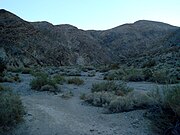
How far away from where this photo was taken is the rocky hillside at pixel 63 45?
52.9 meters

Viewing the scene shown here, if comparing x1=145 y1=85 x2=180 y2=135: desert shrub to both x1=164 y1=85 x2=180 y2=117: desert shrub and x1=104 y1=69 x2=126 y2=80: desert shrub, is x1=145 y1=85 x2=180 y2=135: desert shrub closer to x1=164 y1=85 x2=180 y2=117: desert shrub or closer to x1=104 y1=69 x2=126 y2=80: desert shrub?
x1=164 y1=85 x2=180 y2=117: desert shrub

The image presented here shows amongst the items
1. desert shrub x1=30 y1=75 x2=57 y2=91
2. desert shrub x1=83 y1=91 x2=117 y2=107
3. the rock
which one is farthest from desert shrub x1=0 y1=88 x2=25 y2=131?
desert shrub x1=30 y1=75 x2=57 y2=91

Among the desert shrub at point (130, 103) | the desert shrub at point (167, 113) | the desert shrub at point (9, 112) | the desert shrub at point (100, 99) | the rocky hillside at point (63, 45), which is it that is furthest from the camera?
the rocky hillside at point (63, 45)

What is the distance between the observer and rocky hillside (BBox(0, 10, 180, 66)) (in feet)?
173

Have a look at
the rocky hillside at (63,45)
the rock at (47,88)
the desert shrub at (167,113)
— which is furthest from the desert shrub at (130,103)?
the rocky hillside at (63,45)

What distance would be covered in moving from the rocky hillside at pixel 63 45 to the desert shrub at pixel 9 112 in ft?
110

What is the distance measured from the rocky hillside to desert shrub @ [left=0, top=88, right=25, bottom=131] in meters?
33.4

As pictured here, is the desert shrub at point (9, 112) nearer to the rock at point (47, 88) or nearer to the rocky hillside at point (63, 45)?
the rock at point (47, 88)

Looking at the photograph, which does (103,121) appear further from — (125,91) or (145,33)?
(145,33)

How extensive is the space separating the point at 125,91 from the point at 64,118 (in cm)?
522

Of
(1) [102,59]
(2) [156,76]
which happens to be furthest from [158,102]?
(1) [102,59]

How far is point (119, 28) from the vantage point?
113m

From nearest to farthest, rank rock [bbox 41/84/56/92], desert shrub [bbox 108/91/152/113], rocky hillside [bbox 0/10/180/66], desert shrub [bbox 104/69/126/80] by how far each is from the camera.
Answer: desert shrub [bbox 108/91/152/113]
rock [bbox 41/84/56/92]
desert shrub [bbox 104/69/126/80]
rocky hillside [bbox 0/10/180/66]

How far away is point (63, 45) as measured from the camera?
6894 cm
